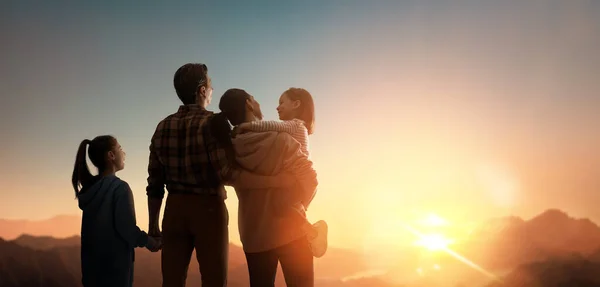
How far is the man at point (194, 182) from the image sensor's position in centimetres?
381

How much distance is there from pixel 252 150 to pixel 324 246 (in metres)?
0.88

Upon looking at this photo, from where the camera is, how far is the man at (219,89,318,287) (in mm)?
3701

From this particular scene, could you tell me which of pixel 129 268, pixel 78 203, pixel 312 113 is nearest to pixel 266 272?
pixel 312 113

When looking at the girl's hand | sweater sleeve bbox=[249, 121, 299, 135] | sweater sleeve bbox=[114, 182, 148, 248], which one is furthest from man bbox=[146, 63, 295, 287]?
sweater sleeve bbox=[114, 182, 148, 248]

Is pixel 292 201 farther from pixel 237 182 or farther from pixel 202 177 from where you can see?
pixel 202 177

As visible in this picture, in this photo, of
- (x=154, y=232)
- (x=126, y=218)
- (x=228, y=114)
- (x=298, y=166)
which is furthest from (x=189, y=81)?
(x=126, y=218)

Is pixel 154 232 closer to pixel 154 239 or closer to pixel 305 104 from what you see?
pixel 154 239

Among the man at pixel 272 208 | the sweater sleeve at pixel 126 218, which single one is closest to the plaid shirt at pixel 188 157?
the man at pixel 272 208

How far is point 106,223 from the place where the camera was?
4.57 metres

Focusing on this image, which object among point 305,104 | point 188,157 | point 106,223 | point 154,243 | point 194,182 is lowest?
point 154,243

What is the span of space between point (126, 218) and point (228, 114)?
4.83ft

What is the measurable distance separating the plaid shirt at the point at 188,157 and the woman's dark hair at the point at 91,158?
0.82 metres

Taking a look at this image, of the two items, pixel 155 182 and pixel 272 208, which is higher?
pixel 155 182

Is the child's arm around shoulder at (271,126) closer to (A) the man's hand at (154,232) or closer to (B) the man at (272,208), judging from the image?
(B) the man at (272,208)
